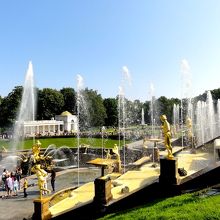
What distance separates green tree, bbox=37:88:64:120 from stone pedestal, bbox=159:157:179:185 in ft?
271

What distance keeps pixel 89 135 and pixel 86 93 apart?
3796 centimetres

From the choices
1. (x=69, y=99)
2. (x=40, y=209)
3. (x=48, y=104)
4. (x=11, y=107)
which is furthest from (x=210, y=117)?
(x=69, y=99)

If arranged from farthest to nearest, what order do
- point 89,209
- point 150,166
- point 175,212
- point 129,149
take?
point 129,149 < point 150,166 < point 89,209 < point 175,212

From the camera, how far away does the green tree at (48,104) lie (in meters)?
93.2

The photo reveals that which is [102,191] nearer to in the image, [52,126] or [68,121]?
[52,126]

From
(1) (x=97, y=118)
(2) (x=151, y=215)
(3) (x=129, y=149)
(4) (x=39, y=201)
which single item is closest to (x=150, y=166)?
(4) (x=39, y=201)

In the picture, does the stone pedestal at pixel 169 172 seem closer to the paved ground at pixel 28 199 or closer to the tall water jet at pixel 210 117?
the paved ground at pixel 28 199

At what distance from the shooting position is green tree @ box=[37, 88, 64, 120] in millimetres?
93250

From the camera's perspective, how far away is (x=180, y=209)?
386 inches

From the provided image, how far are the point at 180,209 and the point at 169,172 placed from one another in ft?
7.85

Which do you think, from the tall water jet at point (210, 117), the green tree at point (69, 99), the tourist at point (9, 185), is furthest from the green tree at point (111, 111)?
the tourist at point (9, 185)

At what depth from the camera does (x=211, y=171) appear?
11.6 m

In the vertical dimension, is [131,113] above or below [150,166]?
above

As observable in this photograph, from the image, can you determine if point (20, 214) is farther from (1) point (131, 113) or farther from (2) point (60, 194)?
(1) point (131, 113)
